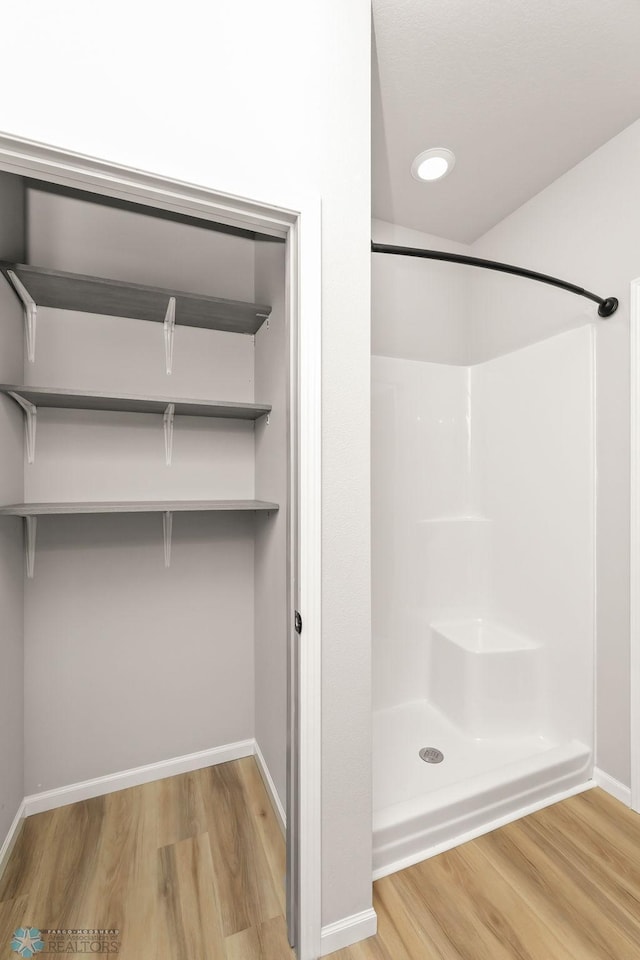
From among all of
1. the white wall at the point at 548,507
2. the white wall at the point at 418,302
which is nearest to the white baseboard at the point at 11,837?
the white wall at the point at 548,507

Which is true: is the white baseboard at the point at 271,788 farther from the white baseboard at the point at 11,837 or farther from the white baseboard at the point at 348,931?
the white baseboard at the point at 11,837

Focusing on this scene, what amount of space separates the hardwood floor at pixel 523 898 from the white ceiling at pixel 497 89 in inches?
98.3

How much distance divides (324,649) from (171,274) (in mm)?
1611

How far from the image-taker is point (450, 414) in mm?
2406

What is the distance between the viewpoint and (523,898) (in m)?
1.31

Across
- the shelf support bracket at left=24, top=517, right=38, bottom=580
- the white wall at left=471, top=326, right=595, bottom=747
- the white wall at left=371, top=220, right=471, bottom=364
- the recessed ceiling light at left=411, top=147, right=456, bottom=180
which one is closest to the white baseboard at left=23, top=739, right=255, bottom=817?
the shelf support bracket at left=24, top=517, right=38, bottom=580

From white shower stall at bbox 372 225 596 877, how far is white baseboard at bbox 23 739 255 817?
0.66 metres

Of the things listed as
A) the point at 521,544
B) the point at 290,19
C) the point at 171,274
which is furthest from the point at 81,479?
the point at 521,544

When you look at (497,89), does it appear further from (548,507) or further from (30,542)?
(30,542)

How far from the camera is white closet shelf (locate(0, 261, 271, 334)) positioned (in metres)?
1.43

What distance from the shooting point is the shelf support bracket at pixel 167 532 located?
5.86ft

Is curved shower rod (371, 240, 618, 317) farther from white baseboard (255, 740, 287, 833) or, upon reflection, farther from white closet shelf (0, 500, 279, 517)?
white baseboard (255, 740, 287, 833)

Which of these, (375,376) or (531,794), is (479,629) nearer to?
(531,794)

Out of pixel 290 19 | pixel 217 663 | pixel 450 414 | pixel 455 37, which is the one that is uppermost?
pixel 455 37
